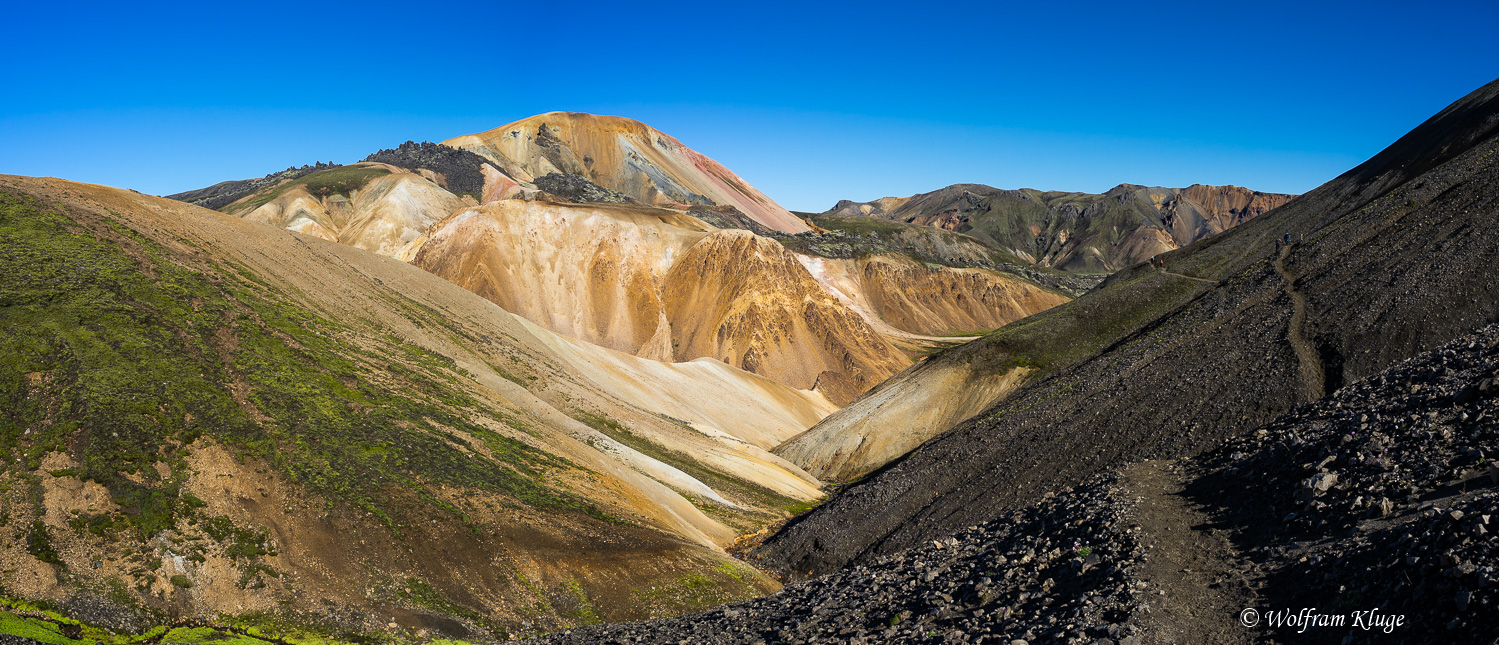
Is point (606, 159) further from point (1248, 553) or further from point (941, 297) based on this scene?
point (1248, 553)

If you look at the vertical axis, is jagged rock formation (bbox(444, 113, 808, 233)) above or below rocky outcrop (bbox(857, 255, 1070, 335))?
above

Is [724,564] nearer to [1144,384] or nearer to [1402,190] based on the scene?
[1144,384]

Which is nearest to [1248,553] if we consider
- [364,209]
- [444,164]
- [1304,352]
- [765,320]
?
[1304,352]

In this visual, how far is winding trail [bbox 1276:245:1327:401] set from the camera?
2797cm

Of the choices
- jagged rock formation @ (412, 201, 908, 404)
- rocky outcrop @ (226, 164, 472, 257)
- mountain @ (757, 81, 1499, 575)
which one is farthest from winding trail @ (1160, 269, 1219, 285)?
rocky outcrop @ (226, 164, 472, 257)

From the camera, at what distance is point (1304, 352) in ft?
101

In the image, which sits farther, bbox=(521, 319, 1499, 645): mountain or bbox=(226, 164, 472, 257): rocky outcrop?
bbox=(226, 164, 472, 257): rocky outcrop

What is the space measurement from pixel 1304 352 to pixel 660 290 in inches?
3022

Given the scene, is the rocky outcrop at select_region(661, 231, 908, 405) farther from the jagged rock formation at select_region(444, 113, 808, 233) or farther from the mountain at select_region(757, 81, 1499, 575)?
the jagged rock formation at select_region(444, 113, 808, 233)

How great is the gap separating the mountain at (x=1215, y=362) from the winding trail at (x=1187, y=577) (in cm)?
727

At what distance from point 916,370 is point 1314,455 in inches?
1826

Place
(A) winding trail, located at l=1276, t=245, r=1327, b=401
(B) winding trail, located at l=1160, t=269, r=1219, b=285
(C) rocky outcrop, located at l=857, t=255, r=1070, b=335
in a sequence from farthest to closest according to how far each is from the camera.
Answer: (C) rocky outcrop, located at l=857, t=255, r=1070, b=335
(B) winding trail, located at l=1160, t=269, r=1219, b=285
(A) winding trail, located at l=1276, t=245, r=1327, b=401

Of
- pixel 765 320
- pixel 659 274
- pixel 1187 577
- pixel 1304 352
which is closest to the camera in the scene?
pixel 1187 577

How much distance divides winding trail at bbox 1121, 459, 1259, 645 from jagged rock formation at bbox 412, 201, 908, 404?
6753cm
